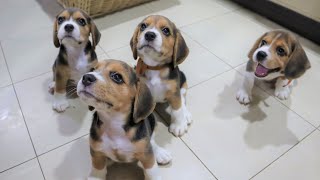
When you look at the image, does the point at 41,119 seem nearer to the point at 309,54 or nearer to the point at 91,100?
the point at 91,100

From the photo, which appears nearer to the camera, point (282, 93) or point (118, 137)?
point (118, 137)

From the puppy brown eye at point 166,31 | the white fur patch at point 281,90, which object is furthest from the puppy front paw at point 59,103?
the white fur patch at point 281,90

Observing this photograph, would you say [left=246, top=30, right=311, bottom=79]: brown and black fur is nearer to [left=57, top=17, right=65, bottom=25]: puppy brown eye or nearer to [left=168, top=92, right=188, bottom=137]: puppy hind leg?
[left=168, top=92, right=188, bottom=137]: puppy hind leg

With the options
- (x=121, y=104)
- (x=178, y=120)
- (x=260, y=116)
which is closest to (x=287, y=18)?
(x=260, y=116)

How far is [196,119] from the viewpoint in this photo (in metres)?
1.79

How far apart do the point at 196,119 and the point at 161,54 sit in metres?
0.57

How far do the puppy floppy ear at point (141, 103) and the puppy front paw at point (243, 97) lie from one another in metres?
0.96

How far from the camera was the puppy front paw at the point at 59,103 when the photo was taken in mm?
1780

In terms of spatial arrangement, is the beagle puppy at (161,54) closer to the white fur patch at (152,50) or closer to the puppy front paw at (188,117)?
the white fur patch at (152,50)

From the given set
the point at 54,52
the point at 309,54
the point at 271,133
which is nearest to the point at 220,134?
the point at 271,133

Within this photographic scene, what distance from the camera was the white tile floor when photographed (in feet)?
5.02

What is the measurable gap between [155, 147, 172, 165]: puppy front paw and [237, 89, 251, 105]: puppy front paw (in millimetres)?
670

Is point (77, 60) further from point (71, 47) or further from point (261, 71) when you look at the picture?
point (261, 71)

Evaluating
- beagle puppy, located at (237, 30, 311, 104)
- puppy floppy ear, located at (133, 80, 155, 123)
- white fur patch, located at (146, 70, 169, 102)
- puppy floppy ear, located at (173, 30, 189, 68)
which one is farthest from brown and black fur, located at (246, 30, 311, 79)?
puppy floppy ear, located at (133, 80, 155, 123)
